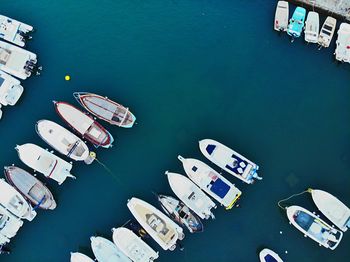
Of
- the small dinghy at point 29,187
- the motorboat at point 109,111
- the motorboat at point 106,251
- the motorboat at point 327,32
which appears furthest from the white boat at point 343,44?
the small dinghy at point 29,187

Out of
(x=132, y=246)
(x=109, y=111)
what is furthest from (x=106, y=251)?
(x=109, y=111)

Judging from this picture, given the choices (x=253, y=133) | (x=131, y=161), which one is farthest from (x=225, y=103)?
(x=131, y=161)

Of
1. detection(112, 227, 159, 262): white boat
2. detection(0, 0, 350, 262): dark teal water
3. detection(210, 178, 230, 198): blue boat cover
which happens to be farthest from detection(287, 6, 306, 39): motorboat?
detection(112, 227, 159, 262): white boat

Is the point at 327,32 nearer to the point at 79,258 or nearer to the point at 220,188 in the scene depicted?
the point at 220,188

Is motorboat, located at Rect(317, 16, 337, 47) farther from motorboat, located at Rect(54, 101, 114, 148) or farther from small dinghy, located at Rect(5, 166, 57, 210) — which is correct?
small dinghy, located at Rect(5, 166, 57, 210)

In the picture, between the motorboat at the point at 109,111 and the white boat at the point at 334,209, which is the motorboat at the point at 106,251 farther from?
the white boat at the point at 334,209

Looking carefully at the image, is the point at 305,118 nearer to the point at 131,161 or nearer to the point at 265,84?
the point at 265,84
